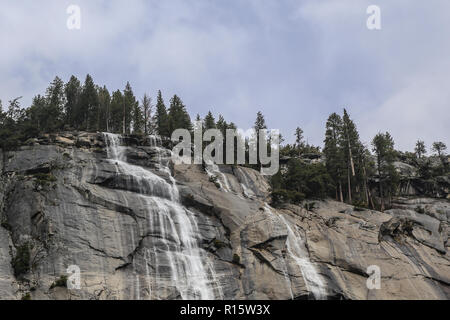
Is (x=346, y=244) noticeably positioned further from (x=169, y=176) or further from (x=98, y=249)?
(x=98, y=249)

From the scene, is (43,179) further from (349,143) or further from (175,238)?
(349,143)

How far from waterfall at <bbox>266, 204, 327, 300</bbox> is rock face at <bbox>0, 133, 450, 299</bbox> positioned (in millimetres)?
123

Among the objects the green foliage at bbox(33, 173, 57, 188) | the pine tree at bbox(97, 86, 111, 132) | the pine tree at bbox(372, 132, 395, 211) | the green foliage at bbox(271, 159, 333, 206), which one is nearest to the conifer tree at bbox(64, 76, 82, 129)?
the pine tree at bbox(97, 86, 111, 132)

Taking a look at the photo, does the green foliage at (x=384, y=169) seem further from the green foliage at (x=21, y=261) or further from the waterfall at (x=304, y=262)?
the green foliage at (x=21, y=261)

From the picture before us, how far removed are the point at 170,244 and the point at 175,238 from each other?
1.05 m

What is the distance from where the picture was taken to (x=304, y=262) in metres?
43.1

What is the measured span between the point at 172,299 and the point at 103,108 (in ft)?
167

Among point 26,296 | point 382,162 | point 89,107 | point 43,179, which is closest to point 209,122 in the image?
point 89,107

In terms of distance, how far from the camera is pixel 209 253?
136ft

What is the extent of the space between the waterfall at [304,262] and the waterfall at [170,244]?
8.61 m

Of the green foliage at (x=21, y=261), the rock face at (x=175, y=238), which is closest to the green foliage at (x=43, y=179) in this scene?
the rock face at (x=175, y=238)

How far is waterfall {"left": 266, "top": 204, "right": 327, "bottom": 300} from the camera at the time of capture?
131 ft

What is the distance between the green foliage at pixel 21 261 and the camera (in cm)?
3475
